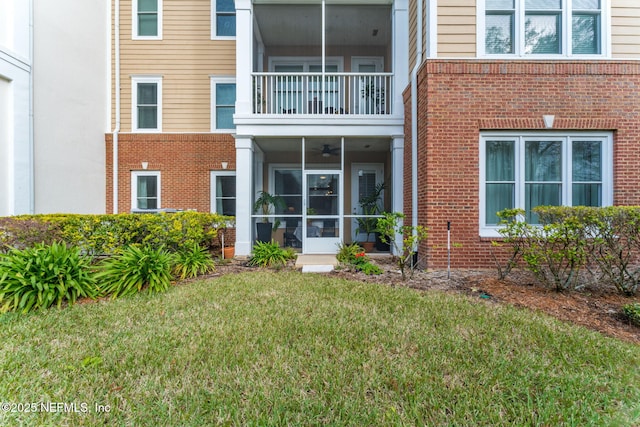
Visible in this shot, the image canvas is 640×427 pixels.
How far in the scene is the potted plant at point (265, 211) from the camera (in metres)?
8.34

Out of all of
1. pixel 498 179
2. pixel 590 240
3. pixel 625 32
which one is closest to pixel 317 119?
pixel 498 179

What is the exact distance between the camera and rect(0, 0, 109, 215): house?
6742 millimetres

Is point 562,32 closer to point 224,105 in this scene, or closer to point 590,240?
point 590,240

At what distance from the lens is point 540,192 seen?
237 inches

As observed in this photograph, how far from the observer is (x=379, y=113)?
8219mm

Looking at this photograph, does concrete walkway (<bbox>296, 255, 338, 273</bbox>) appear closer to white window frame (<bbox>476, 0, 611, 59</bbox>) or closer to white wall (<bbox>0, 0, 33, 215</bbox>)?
→ white window frame (<bbox>476, 0, 611, 59</bbox>)

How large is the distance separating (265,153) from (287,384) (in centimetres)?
832

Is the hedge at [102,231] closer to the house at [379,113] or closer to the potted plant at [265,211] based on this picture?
the house at [379,113]

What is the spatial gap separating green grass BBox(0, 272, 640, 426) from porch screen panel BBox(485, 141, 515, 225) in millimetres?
2885

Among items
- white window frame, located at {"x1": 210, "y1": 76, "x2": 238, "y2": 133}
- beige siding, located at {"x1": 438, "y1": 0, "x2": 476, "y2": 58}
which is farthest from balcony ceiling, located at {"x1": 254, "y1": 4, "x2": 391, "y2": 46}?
beige siding, located at {"x1": 438, "y1": 0, "x2": 476, "y2": 58}

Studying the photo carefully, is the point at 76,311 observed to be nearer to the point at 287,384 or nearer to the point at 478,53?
the point at 287,384

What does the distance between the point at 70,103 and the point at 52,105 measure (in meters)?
0.57

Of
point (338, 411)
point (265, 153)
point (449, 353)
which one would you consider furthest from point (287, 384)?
point (265, 153)

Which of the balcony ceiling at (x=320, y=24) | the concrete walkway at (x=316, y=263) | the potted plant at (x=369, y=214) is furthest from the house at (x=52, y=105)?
the potted plant at (x=369, y=214)
